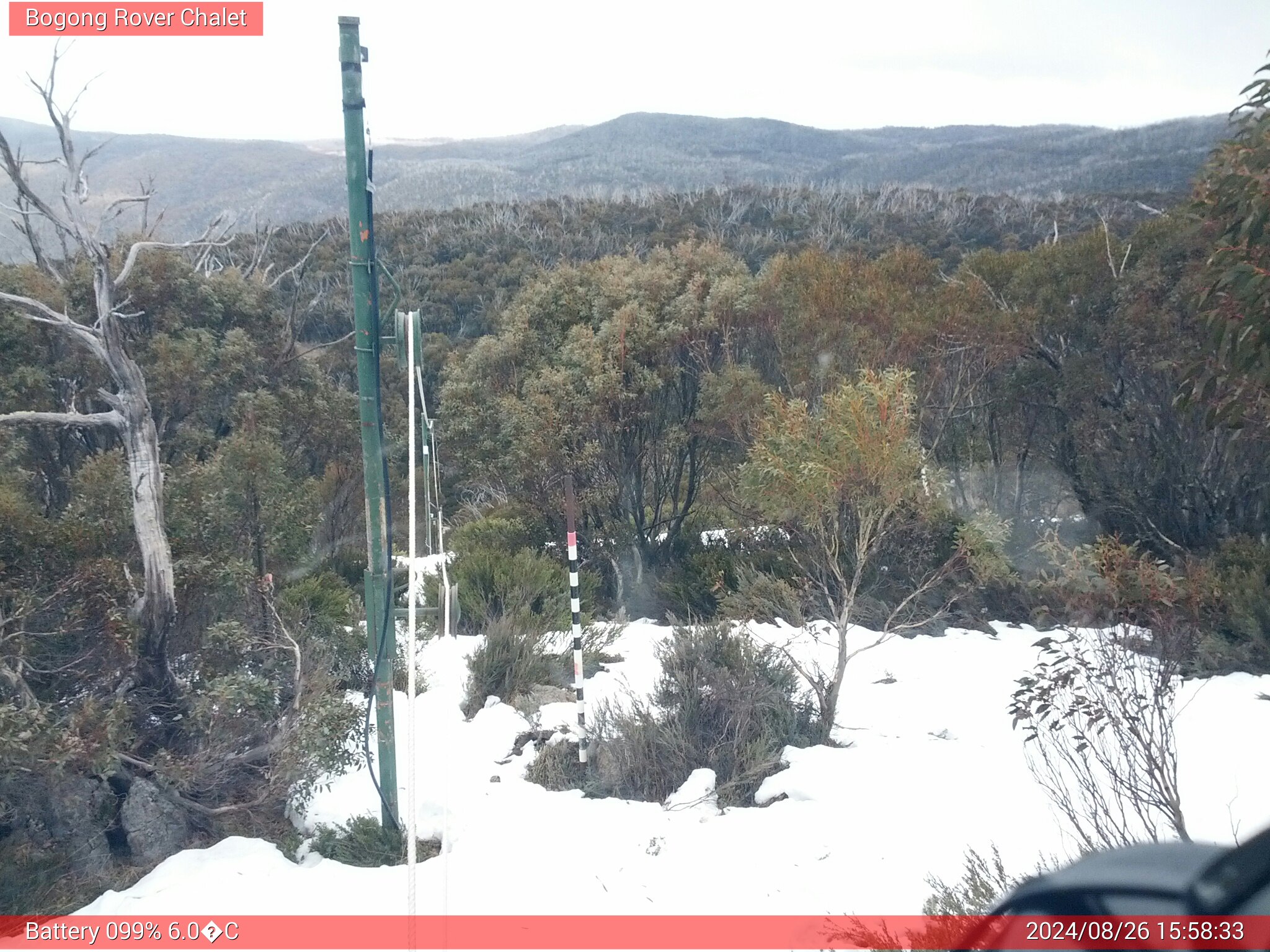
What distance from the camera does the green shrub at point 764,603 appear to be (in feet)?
22.0

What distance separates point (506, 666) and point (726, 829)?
303 cm

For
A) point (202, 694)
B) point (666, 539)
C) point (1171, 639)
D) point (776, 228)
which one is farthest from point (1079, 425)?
point (776, 228)

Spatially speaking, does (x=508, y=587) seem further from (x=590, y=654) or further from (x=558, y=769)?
(x=558, y=769)

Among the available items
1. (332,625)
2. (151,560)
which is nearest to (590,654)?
(332,625)

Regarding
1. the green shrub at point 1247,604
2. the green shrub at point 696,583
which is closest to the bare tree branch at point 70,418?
the green shrub at point 696,583

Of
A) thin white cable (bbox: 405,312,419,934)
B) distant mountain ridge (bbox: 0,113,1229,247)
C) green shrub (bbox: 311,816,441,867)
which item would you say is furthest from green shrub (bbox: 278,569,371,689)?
distant mountain ridge (bbox: 0,113,1229,247)

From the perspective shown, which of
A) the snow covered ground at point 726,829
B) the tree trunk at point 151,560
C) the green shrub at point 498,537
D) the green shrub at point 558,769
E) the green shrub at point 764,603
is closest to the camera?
the snow covered ground at point 726,829

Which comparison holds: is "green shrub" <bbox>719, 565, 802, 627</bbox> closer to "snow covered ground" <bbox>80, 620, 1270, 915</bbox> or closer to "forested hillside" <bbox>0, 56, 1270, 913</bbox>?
"forested hillside" <bbox>0, 56, 1270, 913</bbox>

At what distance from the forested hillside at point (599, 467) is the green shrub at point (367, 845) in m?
0.44

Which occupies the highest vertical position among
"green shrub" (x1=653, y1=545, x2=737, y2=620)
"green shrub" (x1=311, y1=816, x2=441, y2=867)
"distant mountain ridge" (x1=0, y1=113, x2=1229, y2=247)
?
"distant mountain ridge" (x1=0, y1=113, x2=1229, y2=247)

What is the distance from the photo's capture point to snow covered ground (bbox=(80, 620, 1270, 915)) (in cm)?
405

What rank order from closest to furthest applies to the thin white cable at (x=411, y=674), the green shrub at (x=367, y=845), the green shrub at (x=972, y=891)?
the green shrub at (x=972, y=891), the thin white cable at (x=411, y=674), the green shrub at (x=367, y=845)

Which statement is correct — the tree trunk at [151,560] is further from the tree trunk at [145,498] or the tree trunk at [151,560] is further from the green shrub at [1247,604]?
the green shrub at [1247,604]

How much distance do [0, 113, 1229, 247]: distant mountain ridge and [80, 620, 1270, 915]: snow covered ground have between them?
3.82 meters
